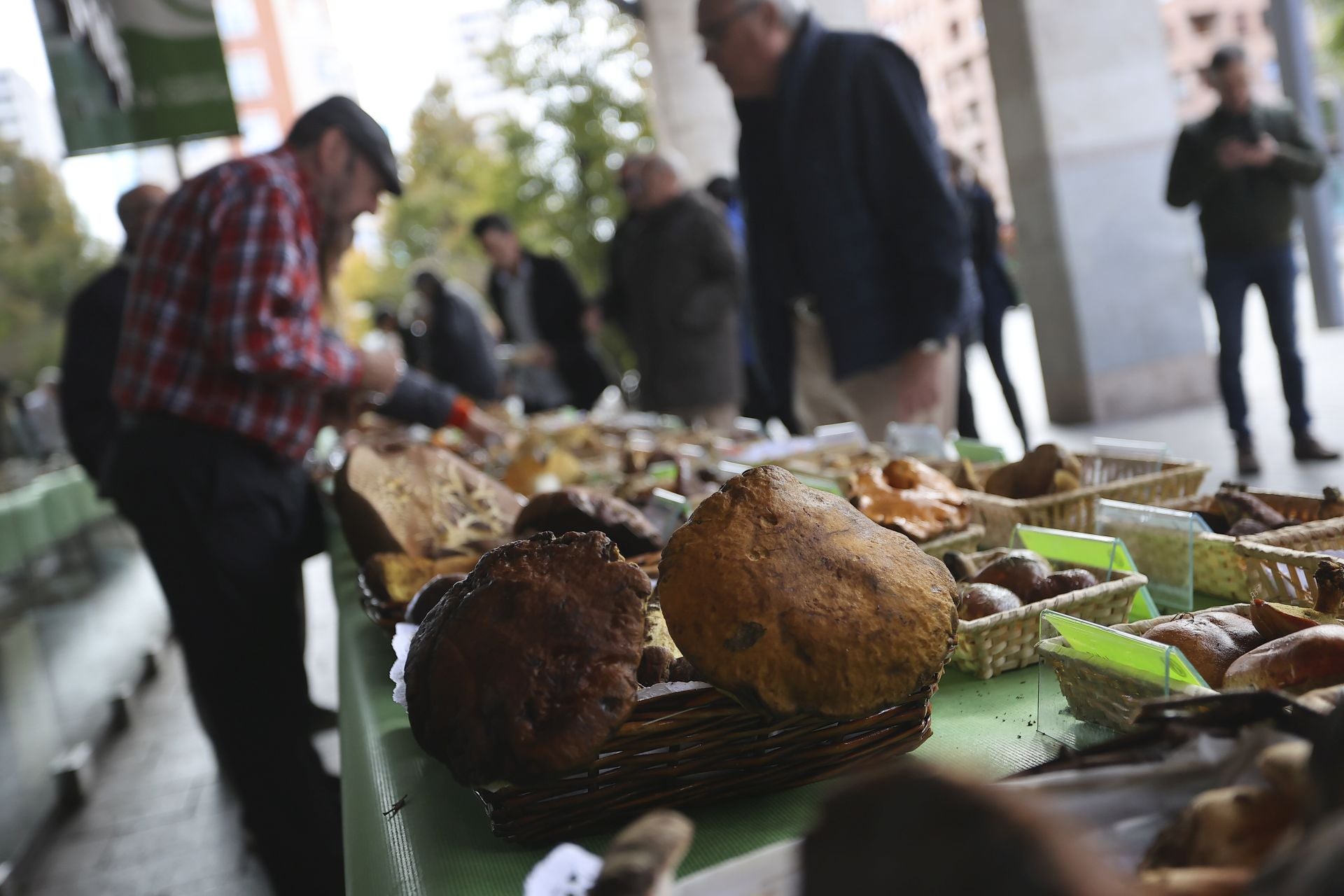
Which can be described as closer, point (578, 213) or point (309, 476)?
point (309, 476)

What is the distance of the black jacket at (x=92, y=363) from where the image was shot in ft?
12.6

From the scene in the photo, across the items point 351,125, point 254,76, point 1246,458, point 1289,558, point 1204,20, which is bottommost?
point 1246,458

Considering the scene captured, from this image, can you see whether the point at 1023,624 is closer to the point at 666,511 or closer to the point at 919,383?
the point at 666,511

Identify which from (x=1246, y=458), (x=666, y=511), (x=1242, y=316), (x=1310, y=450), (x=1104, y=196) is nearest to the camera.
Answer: (x=666, y=511)

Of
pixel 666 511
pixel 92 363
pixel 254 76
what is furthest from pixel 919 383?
pixel 254 76

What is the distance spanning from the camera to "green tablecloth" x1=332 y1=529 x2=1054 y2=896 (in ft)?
2.78

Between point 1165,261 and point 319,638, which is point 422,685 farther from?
point 1165,261

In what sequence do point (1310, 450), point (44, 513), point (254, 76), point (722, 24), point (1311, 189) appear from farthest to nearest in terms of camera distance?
point (254, 76), point (1311, 189), point (1310, 450), point (44, 513), point (722, 24)

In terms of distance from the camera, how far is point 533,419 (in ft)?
16.1

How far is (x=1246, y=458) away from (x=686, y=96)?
656cm

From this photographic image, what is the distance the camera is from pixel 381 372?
2.44 meters

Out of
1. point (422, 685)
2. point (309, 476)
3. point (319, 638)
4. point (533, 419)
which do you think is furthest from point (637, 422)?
point (422, 685)

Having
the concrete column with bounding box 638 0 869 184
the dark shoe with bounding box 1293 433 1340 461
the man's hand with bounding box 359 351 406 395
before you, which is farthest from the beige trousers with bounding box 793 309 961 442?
the concrete column with bounding box 638 0 869 184

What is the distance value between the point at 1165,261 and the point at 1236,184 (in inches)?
78.0
